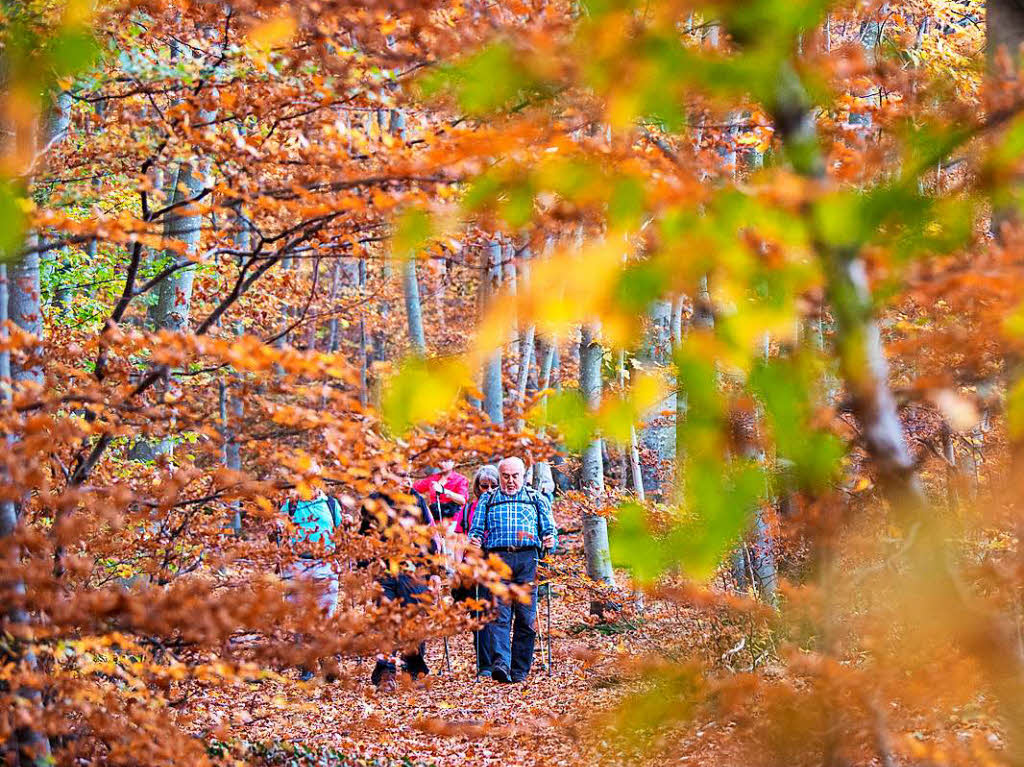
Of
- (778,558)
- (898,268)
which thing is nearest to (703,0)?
(898,268)

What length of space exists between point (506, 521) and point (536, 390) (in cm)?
355

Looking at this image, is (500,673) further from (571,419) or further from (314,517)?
(571,419)

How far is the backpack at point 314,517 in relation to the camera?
4.98m

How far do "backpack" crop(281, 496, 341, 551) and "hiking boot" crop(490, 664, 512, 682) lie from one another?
1893mm

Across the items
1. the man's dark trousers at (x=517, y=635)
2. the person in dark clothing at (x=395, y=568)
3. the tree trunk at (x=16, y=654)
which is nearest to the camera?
the tree trunk at (x=16, y=654)

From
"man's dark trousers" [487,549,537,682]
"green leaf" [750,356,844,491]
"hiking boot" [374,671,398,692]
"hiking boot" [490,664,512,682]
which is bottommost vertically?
"green leaf" [750,356,844,491]

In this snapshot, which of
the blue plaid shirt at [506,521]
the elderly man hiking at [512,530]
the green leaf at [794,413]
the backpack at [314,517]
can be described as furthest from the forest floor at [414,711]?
the green leaf at [794,413]

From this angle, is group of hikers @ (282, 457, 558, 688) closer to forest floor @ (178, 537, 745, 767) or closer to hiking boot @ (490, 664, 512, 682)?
hiking boot @ (490, 664, 512, 682)

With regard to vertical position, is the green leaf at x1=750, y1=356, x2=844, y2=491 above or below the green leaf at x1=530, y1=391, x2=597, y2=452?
below

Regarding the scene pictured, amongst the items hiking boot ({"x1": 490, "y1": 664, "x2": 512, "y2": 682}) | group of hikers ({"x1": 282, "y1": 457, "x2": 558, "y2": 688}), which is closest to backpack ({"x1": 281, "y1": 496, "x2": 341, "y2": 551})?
group of hikers ({"x1": 282, "y1": 457, "x2": 558, "y2": 688})

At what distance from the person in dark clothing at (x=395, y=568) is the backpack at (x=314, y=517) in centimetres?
22

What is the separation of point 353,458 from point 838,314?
113 inches

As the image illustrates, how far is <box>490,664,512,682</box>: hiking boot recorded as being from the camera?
8438 mm

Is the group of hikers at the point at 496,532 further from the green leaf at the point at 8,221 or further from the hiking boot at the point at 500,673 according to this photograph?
the green leaf at the point at 8,221
